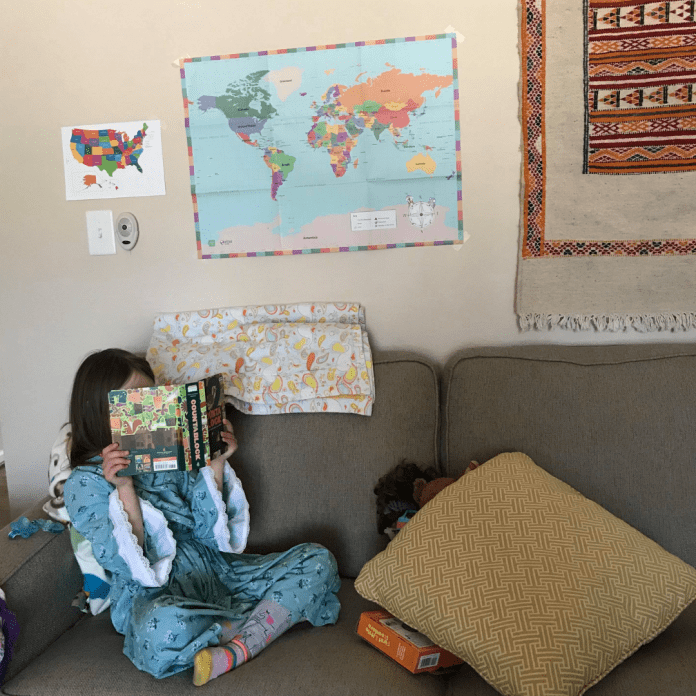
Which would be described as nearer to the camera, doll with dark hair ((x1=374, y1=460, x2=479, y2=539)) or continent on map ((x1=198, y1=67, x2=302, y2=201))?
doll with dark hair ((x1=374, y1=460, x2=479, y2=539))

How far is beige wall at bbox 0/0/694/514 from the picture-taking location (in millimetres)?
1765

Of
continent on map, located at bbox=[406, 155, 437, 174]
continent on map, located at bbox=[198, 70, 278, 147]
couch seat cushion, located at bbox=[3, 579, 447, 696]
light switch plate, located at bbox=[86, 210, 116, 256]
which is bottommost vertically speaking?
couch seat cushion, located at bbox=[3, 579, 447, 696]

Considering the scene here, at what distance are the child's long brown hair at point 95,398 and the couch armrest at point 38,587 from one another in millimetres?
210

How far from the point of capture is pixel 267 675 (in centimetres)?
121

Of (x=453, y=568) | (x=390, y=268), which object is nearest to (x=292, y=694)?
(x=453, y=568)

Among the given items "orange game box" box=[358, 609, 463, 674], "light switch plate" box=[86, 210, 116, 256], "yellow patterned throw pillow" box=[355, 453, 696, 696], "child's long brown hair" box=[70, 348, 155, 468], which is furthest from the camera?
"light switch plate" box=[86, 210, 116, 256]

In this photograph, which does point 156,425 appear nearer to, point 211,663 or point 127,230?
point 211,663

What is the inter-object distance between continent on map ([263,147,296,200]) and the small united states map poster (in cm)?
32

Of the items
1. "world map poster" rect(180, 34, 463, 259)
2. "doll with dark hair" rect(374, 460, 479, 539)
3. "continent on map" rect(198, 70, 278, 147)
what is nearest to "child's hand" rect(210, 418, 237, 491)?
"doll with dark hair" rect(374, 460, 479, 539)

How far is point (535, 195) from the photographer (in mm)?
1772

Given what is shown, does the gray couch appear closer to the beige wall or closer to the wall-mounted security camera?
the beige wall

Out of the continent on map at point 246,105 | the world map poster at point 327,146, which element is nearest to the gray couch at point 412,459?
the world map poster at point 327,146

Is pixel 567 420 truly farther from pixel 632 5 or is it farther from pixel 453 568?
pixel 632 5

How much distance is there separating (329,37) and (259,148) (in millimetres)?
355
